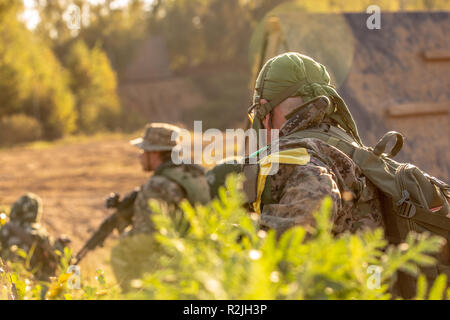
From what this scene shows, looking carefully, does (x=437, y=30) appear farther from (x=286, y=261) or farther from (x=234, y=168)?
(x=286, y=261)

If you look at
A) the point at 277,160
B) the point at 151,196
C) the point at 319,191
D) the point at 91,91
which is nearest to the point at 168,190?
the point at 151,196

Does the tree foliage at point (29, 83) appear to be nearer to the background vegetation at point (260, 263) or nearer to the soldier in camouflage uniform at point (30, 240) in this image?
the soldier in camouflage uniform at point (30, 240)

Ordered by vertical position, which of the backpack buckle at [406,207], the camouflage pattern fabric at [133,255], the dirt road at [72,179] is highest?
the backpack buckle at [406,207]

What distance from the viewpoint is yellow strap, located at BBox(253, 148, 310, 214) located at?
1.95 metres

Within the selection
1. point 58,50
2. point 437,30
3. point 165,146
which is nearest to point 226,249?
point 165,146

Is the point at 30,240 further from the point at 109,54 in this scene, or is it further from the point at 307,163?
the point at 109,54

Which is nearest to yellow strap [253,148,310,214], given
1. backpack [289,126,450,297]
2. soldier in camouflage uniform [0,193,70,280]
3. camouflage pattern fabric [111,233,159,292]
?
backpack [289,126,450,297]

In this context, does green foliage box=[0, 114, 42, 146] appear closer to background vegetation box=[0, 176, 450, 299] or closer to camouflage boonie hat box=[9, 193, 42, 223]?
camouflage boonie hat box=[9, 193, 42, 223]

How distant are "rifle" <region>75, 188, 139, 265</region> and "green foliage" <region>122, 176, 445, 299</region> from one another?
4.40m

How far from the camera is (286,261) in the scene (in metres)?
1.02

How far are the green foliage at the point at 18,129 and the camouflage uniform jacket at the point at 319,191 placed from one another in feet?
66.5

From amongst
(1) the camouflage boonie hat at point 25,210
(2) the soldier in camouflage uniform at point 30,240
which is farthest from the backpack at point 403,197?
(1) the camouflage boonie hat at point 25,210

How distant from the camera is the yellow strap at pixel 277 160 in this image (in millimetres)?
→ 1952

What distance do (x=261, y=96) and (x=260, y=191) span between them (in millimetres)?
613
